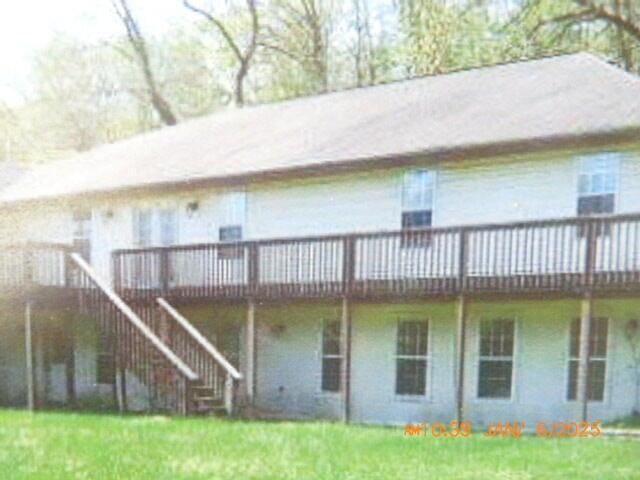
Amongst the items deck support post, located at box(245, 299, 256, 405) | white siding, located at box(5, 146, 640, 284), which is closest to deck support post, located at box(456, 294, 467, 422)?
white siding, located at box(5, 146, 640, 284)

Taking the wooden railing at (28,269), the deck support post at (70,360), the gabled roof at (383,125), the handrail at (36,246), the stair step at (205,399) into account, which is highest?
the gabled roof at (383,125)

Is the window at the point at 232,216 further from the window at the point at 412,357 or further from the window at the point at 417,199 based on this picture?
the window at the point at 412,357

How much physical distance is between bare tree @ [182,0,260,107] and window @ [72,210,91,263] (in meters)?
20.0

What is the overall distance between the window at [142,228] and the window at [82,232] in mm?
2059

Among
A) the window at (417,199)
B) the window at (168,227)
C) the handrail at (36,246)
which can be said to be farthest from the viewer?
the window at (168,227)

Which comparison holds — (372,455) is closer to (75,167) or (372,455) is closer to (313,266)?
(313,266)

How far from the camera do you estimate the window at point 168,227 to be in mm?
23781

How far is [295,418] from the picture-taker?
1898 cm

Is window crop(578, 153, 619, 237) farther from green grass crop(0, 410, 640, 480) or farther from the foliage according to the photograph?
the foliage

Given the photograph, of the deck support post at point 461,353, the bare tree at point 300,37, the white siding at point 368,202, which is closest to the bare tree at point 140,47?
the bare tree at point 300,37

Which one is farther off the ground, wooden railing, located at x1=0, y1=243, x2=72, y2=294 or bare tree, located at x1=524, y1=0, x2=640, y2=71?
bare tree, located at x1=524, y1=0, x2=640, y2=71

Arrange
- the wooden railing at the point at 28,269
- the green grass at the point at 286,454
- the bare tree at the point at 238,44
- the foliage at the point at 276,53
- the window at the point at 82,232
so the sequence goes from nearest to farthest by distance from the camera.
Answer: the green grass at the point at 286,454, the wooden railing at the point at 28,269, the window at the point at 82,232, the foliage at the point at 276,53, the bare tree at the point at 238,44

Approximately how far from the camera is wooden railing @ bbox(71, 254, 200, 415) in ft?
56.3

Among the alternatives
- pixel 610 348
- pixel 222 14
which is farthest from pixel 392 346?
pixel 222 14
